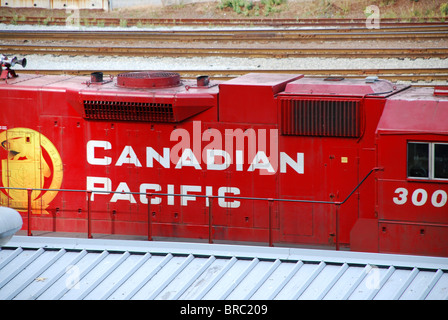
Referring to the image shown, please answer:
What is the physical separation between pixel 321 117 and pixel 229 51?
39.3 feet

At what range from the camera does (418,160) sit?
11195 millimetres

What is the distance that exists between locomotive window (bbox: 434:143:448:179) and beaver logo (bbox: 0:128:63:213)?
21.1 ft

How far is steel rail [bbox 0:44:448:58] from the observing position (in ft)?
74.0

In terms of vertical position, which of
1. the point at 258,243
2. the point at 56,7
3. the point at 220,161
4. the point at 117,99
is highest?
the point at 56,7

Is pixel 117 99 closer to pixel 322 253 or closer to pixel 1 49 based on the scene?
pixel 322 253

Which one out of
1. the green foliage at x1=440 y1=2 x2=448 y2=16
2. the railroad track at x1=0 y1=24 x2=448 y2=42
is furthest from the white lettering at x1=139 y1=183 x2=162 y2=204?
the green foliage at x1=440 y1=2 x2=448 y2=16

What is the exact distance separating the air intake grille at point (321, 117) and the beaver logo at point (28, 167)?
417 cm

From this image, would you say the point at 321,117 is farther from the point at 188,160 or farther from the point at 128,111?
the point at 128,111

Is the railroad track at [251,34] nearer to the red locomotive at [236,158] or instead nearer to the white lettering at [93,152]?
the red locomotive at [236,158]

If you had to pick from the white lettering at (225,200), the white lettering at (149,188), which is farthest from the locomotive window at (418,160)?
the white lettering at (149,188)

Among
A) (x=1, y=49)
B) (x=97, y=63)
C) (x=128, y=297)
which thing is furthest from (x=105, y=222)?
(x=1, y=49)

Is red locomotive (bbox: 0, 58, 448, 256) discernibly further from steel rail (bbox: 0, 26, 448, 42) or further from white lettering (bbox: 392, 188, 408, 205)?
steel rail (bbox: 0, 26, 448, 42)

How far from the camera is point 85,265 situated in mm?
9656
